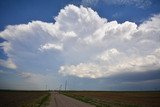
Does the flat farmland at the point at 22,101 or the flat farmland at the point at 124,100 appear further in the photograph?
the flat farmland at the point at 124,100

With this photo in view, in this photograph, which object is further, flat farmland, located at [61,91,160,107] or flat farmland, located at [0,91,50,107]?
flat farmland, located at [61,91,160,107]

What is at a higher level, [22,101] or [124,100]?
[124,100]

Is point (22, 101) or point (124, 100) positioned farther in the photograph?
point (124, 100)
